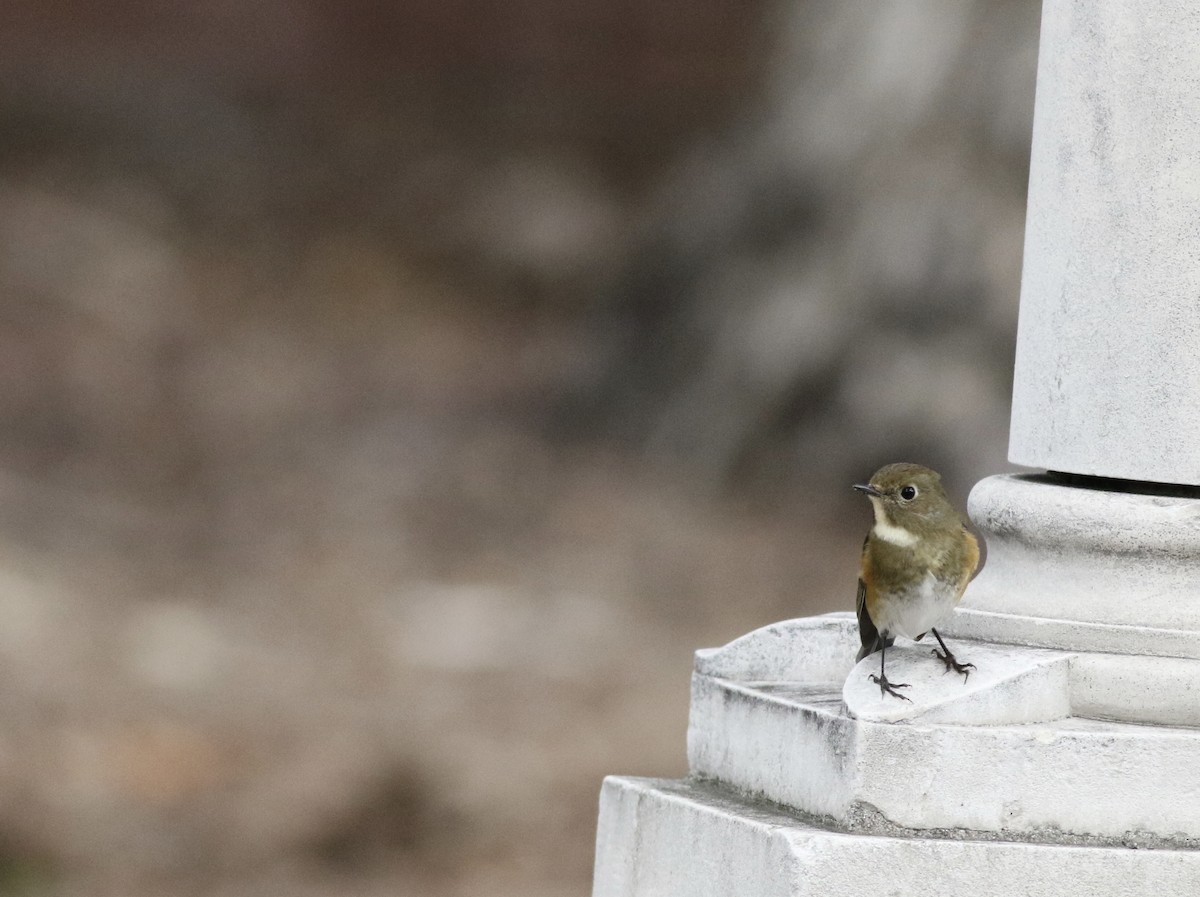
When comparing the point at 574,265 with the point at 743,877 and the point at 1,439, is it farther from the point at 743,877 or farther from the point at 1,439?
the point at 743,877

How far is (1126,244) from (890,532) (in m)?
0.63

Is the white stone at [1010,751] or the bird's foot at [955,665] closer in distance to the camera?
the white stone at [1010,751]

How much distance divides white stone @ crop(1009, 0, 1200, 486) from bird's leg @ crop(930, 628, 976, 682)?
1.33 feet

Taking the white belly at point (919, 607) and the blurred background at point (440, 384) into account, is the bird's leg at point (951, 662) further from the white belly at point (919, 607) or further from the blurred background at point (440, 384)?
the blurred background at point (440, 384)

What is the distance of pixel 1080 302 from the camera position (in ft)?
10.7

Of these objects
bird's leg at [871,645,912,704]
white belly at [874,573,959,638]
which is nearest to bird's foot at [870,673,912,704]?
bird's leg at [871,645,912,704]

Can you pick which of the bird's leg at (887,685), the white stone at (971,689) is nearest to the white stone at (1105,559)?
the white stone at (971,689)

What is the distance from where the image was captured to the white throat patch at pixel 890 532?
314 cm

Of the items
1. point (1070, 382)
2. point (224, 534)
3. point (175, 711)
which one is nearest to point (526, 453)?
point (224, 534)

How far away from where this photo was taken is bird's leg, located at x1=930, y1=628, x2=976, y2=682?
310 centimetres

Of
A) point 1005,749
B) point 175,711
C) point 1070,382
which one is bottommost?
point 175,711

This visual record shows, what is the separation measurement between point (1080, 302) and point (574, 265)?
13.8 meters

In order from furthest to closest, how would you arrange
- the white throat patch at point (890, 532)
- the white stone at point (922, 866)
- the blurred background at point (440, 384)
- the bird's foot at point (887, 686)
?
1. the blurred background at point (440, 384)
2. the white throat patch at point (890, 532)
3. the bird's foot at point (887, 686)
4. the white stone at point (922, 866)

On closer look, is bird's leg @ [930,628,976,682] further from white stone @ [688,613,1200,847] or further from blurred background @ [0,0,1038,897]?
blurred background @ [0,0,1038,897]
